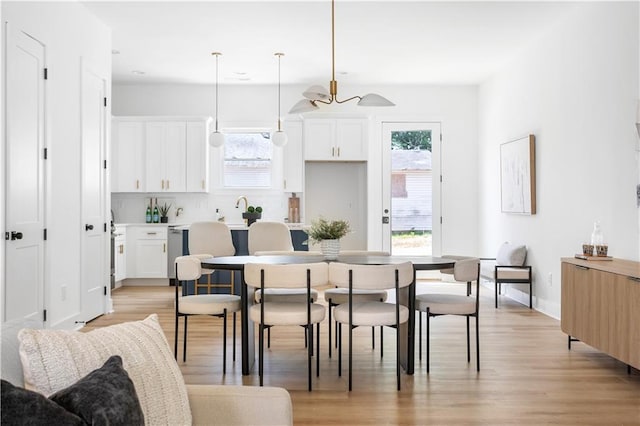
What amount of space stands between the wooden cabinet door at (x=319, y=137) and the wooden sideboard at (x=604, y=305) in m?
4.67

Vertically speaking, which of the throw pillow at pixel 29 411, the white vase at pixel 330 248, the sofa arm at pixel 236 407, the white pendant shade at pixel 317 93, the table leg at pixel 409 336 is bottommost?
the table leg at pixel 409 336

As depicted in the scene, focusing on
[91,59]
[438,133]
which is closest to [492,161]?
[438,133]

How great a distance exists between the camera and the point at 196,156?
851 centimetres

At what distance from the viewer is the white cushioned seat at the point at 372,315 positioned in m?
3.54

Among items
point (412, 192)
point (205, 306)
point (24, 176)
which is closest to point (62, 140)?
point (24, 176)

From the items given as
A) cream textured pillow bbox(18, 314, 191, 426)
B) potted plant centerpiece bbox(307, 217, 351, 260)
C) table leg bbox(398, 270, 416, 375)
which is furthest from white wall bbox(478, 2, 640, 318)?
cream textured pillow bbox(18, 314, 191, 426)

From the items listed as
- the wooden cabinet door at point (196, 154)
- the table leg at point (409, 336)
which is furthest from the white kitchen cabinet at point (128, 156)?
the table leg at point (409, 336)

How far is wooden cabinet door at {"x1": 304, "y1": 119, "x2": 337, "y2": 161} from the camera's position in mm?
8570

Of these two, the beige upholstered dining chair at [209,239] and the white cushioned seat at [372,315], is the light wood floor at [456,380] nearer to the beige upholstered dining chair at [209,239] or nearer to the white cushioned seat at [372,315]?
the white cushioned seat at [372,315]

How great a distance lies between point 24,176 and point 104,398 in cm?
365

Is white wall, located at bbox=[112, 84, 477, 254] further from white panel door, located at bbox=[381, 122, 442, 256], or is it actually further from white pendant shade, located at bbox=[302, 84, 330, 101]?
white pendant shade, located at bbox=[302, 84, 330, 101]

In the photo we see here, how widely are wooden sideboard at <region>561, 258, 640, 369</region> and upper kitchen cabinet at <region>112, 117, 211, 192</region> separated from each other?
5.68 meters

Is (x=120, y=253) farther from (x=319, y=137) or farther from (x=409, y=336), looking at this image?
(x=409, y=336)

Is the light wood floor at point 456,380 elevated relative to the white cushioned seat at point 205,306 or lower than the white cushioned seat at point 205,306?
lower
